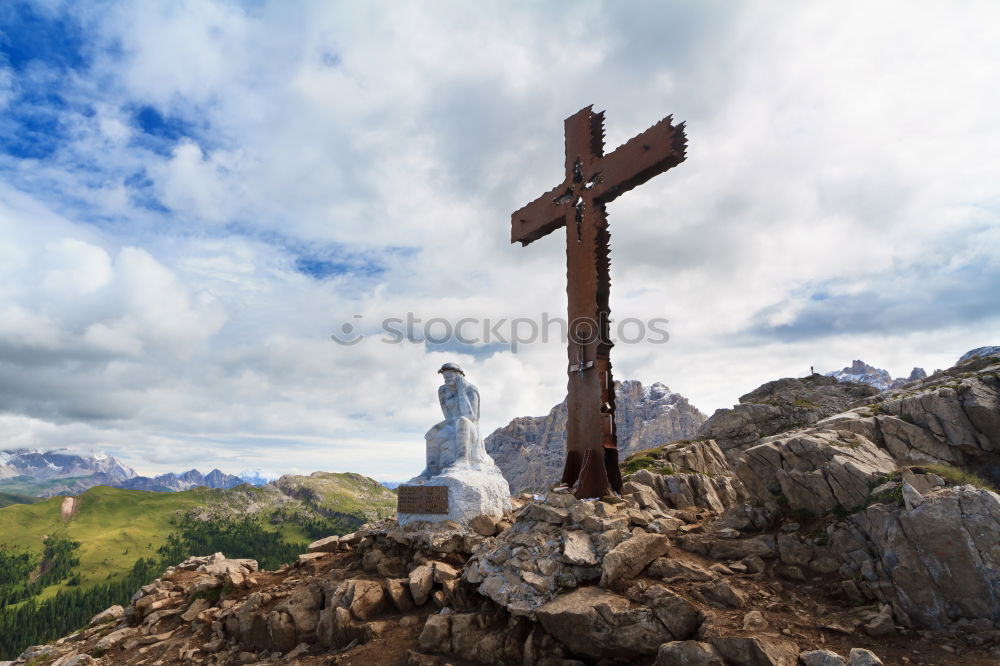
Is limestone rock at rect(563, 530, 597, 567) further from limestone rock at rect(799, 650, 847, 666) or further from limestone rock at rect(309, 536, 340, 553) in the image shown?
limestone rock at rect(309, 536, 340, 553)

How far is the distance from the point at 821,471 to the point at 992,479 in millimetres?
6675

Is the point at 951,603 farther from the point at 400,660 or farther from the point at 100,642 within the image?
the point at 100,642

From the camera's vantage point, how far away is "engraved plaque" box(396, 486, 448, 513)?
612 inches

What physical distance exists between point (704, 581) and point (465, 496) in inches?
314

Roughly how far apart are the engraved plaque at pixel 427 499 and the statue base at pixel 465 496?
0.42 ft

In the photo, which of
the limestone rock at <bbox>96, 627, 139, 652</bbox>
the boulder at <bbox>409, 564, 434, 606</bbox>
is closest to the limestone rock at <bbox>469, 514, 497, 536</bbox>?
the boulder at <bbox>409, 564, 434, 606</bbox>

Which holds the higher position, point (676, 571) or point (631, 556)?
point (631, 556)

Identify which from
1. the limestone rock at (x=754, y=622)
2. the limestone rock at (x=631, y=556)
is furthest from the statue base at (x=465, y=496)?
the limestone rock at (x=754, y=622)

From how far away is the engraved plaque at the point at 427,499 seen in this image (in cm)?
1555

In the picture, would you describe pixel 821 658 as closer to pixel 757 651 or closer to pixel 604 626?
pixel 757 651

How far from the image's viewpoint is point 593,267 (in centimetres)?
1552

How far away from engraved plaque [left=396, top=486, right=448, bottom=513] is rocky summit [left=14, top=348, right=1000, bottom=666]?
1.73 ft

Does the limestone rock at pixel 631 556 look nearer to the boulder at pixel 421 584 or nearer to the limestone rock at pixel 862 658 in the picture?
the limestone rock at pixel 862 658

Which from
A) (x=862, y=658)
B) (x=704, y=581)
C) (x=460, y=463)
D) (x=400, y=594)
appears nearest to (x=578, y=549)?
(x=704, y=581)
